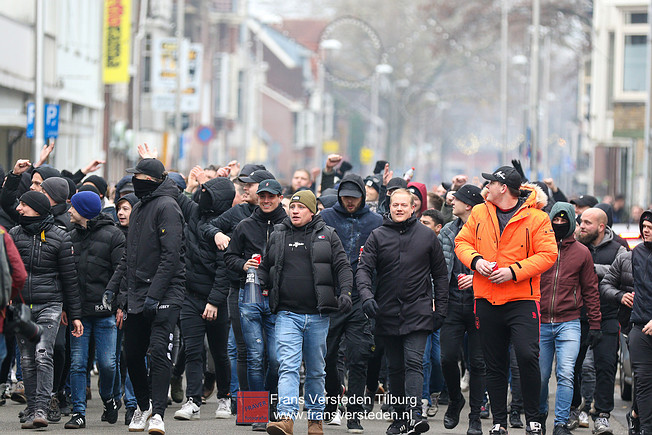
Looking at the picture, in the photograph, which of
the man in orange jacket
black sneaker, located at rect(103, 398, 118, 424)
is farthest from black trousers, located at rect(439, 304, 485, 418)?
black sneaker, located at rect(103, 398, 118, 424)

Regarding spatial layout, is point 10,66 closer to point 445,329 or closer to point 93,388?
point 93,388

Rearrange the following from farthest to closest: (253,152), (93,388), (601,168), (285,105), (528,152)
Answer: (285,105), (253,152), (601,168), (528,152), (93,388)

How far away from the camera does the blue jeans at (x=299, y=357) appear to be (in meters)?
10.7

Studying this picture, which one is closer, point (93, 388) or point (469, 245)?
point (469, 245)

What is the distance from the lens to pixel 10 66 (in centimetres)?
2819

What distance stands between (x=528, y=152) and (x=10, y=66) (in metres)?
12.2

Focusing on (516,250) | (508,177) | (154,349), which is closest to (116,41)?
(154,349)

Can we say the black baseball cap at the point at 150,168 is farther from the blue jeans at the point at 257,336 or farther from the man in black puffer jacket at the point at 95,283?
the blue jeans at the point at 257,336

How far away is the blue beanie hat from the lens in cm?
1126

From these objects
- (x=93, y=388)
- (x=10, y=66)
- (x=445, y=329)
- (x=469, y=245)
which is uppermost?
(x=10, y=66)

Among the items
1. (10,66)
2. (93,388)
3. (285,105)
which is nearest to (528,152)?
(10,66)

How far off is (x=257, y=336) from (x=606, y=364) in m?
3.25

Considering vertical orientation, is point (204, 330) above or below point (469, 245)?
below

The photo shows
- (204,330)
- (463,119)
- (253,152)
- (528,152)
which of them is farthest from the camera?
(463,119)
